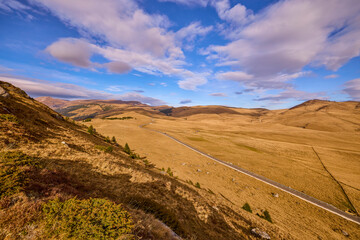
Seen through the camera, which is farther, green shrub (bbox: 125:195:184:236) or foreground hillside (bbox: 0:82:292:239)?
green shrub (bbox: 125:195:184:236)

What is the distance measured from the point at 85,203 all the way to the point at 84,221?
3.54ft

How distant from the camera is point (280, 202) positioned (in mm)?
20812

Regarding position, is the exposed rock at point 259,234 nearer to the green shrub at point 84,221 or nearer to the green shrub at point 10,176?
the green shrub at point 84,221

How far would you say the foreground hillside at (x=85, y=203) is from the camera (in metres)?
4.31

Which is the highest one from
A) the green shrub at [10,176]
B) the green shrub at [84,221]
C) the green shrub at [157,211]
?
the green shrub at [10,176]

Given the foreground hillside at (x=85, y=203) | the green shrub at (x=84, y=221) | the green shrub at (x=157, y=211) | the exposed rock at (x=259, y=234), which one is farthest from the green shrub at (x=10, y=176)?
the exposed rock at (x=259, y=234)

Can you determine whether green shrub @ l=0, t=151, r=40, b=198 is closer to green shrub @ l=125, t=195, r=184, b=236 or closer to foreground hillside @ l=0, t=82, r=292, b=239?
foreground hillside @ l=0, t=82, r=292, b=239

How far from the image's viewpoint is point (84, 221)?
4.45m

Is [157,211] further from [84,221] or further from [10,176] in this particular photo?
[10,176]

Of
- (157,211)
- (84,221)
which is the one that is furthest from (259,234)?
(84,221)

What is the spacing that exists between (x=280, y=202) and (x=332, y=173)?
25244 mm

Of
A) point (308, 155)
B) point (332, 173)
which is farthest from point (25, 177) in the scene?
point (308, 155)

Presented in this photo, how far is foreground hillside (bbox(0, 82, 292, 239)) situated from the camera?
431 centimetres

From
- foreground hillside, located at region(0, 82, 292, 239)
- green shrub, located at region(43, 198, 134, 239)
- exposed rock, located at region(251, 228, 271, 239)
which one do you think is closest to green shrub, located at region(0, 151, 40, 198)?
foreground hillside, located at region(0, 82, 292, 239)
